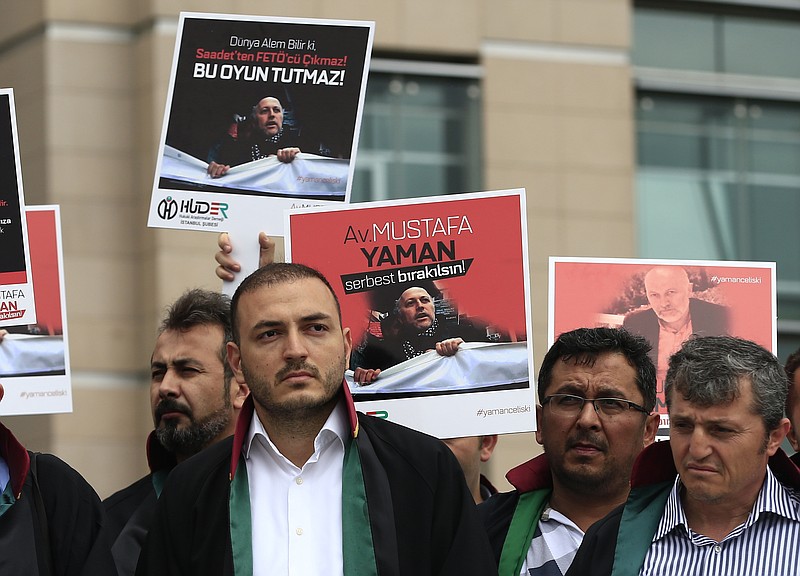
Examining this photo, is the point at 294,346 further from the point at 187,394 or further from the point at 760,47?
the point at 760,47

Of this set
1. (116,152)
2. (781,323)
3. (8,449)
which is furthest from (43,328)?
(781,323)

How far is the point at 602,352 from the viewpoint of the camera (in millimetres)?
5160

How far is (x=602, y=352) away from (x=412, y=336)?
64 cm

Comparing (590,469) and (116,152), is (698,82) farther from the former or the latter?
(590,469)

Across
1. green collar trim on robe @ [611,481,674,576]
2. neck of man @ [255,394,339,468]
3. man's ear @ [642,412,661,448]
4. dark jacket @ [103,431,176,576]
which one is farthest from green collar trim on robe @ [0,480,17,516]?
man's ear @ [642,412,661,448]

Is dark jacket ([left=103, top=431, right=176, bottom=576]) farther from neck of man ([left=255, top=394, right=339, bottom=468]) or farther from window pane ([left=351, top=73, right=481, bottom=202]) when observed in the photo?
window pane ([left=351, top=73, right=481, bottom=202])

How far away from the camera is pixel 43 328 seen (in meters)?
5.83

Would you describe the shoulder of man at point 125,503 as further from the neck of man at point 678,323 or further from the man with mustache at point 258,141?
the neck of man at point 678,323

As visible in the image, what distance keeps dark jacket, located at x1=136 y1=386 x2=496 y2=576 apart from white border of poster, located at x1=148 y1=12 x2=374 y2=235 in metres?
1.47

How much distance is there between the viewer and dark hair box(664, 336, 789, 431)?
4320 millimetres

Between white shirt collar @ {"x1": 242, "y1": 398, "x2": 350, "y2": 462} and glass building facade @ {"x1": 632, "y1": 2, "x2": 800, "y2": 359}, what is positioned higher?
glass building facade @ {"x1": 632, "y1": 2, "x2": 800, "y2": 359}

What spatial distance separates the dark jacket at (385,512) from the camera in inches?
170

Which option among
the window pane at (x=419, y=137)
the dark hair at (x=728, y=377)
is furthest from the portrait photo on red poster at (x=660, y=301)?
the window pane at (x=419, y=137)

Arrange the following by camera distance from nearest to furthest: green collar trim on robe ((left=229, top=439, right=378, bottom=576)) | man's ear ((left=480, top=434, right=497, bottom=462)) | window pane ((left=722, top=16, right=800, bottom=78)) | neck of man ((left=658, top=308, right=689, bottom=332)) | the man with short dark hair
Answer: green collar trim on robe ((left=229, top=439, right=378, bottom=576)) < the man with short dark hair < neck of man ((left=658, top=308, right=689, bottom=332)) < man's ear ((left=480, top=434, right=497, bottom=462)) < window pane ((left=722, top=16, right=800, bottom=78))
